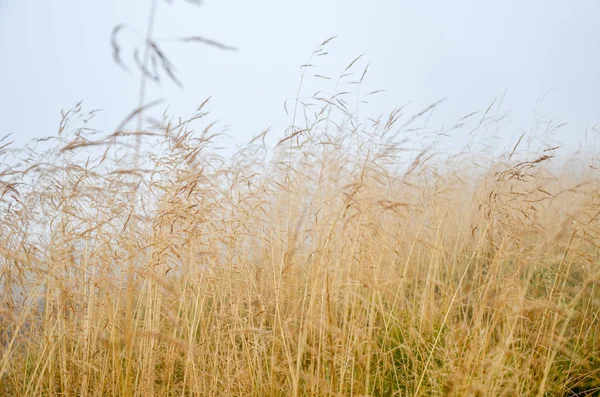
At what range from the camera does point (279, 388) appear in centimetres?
234

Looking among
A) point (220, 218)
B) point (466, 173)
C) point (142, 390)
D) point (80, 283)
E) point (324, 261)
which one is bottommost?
point (142, 390)

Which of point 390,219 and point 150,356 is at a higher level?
point 390,219

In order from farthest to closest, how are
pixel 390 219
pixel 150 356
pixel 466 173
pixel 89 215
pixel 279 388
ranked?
1. pixel 466 173
2. pixel 390 219
3. pixel 89 215
4. pixel 279 388
5. pixel 150 356

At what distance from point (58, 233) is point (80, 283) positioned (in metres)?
0.38

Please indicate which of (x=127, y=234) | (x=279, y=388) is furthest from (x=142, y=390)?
(x=127, y=234)

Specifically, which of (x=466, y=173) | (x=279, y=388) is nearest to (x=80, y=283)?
(x=279, y=388)

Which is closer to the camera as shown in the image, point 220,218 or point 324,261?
point 324,261

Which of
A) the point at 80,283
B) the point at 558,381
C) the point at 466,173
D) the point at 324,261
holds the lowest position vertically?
the point at 558,381

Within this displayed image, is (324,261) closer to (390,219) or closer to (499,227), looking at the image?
(499,227)

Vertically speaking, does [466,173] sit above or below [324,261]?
above

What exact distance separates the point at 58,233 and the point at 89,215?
216mm

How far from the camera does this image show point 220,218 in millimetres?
2656

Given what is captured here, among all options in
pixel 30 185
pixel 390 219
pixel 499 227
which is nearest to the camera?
pixel 499 227

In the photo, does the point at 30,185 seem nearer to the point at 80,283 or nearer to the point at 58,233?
the point at 58,233
